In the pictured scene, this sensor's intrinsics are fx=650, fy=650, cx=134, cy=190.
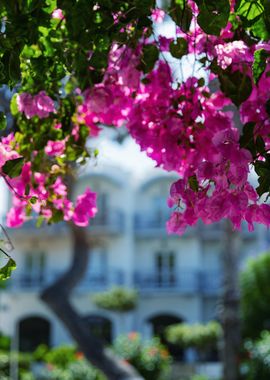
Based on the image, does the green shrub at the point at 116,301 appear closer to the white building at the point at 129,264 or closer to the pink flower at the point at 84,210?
the white building at the point at 129,264

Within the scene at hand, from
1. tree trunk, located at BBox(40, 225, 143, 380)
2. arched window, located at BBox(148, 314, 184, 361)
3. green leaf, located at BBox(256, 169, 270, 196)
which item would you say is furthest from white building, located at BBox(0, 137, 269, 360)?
green leaf, located at BBox(256, 169, 270, 196)

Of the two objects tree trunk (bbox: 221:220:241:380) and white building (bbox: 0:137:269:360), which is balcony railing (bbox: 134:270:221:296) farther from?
tree trunk (bbox: 221:220:241:380)

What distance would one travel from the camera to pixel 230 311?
39.4 ft

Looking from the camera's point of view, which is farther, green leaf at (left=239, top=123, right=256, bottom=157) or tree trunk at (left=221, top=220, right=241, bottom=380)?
tree trunk at (left=221, top=220, right=241, bottom=380)

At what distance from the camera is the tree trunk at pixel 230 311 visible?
11.5m

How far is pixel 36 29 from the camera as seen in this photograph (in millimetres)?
1961

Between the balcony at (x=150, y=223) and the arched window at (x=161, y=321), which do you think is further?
the balcony at (x=150, y=223)

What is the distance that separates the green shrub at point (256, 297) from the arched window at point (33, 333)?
50.9ft

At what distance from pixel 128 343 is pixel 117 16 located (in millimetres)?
12912

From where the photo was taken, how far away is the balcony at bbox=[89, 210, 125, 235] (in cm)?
3186

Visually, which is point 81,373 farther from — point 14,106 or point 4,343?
point 14,106

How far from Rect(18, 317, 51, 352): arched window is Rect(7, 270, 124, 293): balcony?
5.53ft

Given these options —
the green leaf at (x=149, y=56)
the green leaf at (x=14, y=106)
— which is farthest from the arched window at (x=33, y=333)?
the green leaf at (x=149, y=56)

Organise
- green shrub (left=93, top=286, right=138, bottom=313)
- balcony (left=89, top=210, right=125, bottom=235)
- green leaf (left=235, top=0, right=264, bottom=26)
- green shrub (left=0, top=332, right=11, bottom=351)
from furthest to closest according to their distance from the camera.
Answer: balcony (left=89, top=210, right=125, bottom=235) < green shrub (left=93, top=286, right=138, bottom=313) < green shrub (left=0, top=332, right=11, bottom=351) < green leaf (left=235, top=0, right=264, bottom=26)
